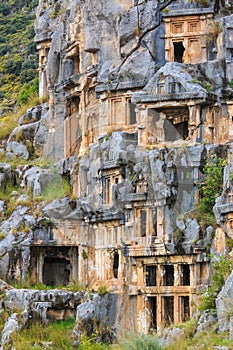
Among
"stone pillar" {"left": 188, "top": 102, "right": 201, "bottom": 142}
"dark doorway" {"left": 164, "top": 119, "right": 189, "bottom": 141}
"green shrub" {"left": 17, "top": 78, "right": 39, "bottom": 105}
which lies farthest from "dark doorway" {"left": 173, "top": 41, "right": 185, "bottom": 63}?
"green shrub" {"left": 17, "top": 78, "right": 39, "bottom": 105}

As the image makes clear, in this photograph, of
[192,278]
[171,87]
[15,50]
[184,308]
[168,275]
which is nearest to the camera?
[192,278]

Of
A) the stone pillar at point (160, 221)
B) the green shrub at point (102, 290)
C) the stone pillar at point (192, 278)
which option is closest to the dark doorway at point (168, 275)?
the stone pillar at point (192, 278)

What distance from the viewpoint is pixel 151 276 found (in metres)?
63.4

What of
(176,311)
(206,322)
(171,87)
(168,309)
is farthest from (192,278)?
(171,87)

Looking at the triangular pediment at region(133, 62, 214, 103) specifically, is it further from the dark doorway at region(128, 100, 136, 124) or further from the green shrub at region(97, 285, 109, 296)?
the green shrub at region(97, 285, 109, 296)

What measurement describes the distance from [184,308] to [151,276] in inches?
97.2

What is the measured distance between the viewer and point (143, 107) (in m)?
65.9

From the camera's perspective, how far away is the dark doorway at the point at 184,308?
202 feet

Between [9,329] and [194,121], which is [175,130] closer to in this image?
[194,121]

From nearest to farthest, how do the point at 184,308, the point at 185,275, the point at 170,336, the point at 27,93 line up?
the point at 170,336, the point at 184,308, the point at 185,275, the point at 27,93

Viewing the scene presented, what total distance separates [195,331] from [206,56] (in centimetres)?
1883

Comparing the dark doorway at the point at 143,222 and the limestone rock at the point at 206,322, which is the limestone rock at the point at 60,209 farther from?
the limestone rock at the point at 206,322

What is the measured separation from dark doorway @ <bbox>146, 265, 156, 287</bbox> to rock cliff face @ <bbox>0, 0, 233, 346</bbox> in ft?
0.19

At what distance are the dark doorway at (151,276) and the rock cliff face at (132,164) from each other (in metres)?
0.06
